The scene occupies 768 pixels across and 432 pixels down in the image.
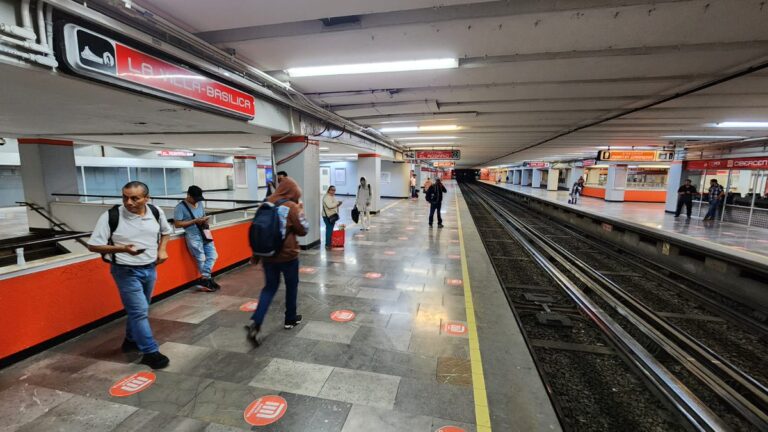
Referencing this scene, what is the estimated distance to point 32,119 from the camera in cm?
597

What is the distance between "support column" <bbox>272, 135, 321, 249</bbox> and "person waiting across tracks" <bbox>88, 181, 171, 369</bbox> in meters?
4.33

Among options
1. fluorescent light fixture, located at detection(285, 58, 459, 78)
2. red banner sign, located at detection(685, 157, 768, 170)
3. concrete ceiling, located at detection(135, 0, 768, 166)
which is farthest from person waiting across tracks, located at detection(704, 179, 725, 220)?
fluorescent light fixture, located at detection(285, 58, 459, 78)

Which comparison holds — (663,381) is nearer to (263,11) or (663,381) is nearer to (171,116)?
(263,11)

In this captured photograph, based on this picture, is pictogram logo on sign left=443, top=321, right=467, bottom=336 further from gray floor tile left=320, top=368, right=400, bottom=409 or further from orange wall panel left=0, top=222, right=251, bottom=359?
orange wall panel left=0, top=222, right=251, bottom=359

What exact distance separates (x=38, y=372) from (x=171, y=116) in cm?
393

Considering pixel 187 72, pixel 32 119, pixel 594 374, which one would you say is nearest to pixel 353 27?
pixel 187 72

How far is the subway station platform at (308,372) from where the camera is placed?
246cm

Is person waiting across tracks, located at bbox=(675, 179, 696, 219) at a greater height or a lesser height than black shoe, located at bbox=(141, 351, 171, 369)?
greater

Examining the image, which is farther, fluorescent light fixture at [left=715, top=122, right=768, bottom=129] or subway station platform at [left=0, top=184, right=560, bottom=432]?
fluorescent light fixture at [left=715, top=122, right=768, bottom=129]

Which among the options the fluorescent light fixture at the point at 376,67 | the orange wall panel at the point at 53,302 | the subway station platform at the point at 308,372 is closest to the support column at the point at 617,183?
the subway station platform at the point at 308,372

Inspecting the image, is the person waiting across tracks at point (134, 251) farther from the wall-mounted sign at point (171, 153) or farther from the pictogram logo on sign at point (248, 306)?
the wall-mounted sign at point (171, 153)

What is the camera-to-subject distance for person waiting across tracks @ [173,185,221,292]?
4.84 metres

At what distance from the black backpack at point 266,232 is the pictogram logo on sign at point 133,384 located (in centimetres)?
145

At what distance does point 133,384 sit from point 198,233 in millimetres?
2666
